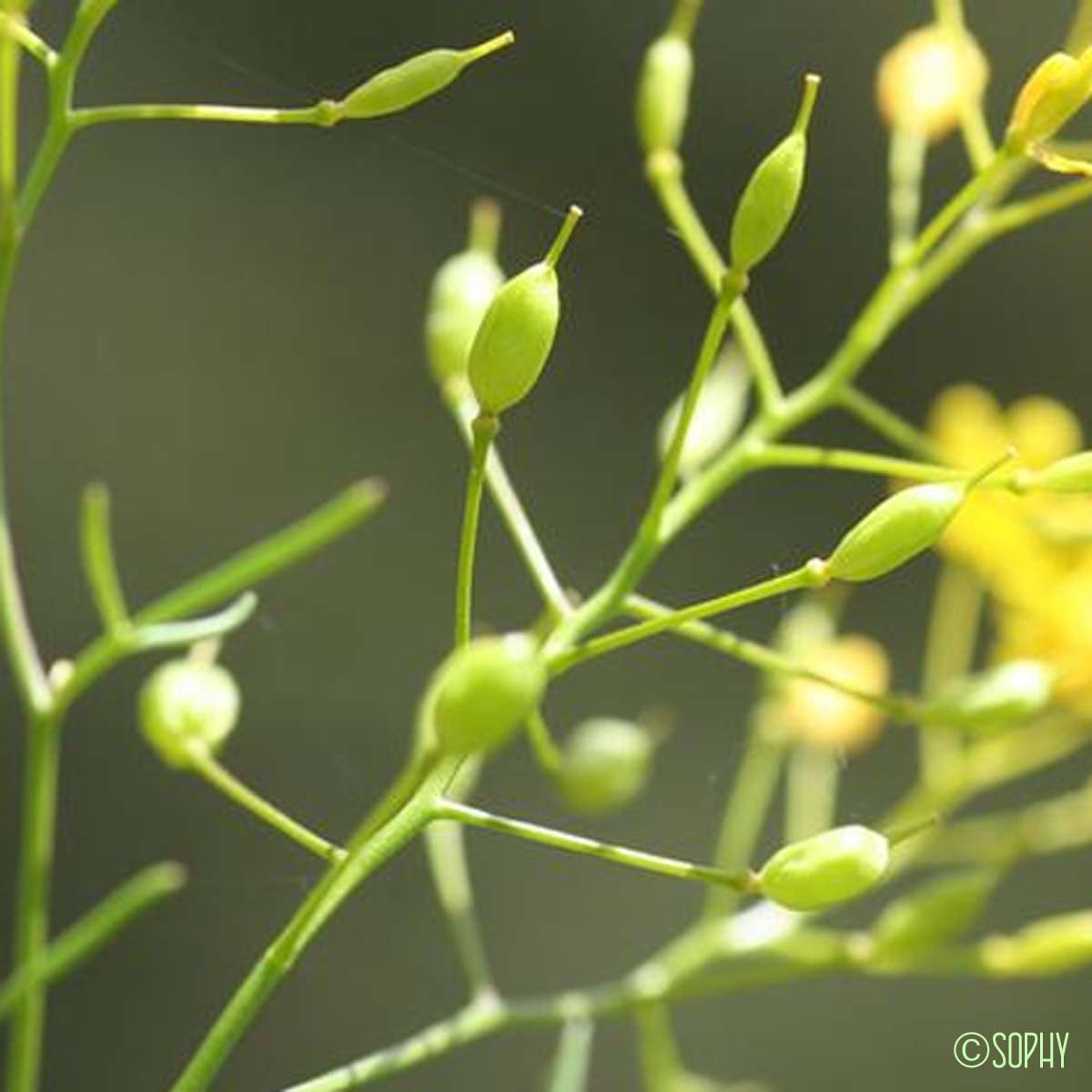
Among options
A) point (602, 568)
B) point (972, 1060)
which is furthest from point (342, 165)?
point (972, 1060)

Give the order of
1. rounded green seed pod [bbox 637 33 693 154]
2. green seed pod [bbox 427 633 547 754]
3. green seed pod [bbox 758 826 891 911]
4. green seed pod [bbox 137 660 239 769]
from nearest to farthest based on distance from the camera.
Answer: green seed pod [bbox 427 633 547 754] → green seed pod [bbox 758 826 891 911] → green seed pod [bbox 137 660 239 769] → rounded green seed pod [bbox 637 33 693 154]

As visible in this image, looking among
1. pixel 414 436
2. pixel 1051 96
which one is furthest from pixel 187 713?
pixel 414 436

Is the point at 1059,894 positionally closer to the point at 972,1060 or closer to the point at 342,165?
the point at 342,165

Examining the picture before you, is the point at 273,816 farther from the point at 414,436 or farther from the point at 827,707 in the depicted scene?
the point at 414,436

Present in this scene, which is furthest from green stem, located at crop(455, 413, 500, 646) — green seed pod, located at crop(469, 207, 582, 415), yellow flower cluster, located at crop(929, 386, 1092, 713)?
yellow flower cluster, located at crop(929, 386, 1092, 713)

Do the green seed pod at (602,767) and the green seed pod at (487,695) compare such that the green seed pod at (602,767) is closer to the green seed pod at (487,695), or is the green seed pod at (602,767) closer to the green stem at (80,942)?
the green stem at (80,942)

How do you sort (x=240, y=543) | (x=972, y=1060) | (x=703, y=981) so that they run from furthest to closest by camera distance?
(x=240, y=543), (x=972, y=1060), (x=703, y=981)

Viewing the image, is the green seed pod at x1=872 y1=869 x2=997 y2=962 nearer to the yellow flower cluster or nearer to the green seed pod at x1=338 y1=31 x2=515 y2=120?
the yellow flower cluster
